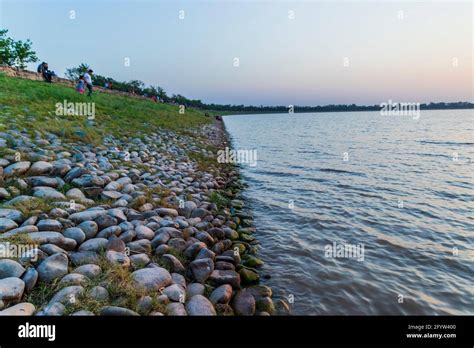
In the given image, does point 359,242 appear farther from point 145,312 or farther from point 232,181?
point 232,181

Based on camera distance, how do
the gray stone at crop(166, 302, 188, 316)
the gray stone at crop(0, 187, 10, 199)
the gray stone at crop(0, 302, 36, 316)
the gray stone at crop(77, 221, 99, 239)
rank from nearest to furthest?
the gray stone at crop(0, 302, 36, 316)
the gray stone at crop(166, 302, 188, 316)
the gray stone at crop(77, 221, 99, 239)
the gray stone at crop(0, 187, 10, 199)

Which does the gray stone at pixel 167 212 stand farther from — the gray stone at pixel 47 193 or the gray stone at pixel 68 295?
the gray stone at pixel 68 295

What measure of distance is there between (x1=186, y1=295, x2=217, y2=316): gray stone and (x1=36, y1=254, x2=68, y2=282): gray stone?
5.30 feet

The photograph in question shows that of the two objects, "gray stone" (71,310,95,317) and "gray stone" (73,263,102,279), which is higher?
"gray stone" (73,263,102,279)

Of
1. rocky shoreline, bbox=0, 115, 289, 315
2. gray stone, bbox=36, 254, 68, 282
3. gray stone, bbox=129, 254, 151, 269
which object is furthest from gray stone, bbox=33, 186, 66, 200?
gray stone, bbox=129, 254, 151, 269

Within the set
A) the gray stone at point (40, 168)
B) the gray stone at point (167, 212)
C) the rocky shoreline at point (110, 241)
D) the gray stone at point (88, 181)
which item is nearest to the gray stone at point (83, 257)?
the rocky shoreline at point (110, 241)

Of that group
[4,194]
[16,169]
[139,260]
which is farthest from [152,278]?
[16,169]

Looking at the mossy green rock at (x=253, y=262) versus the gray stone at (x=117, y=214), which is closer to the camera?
the gray stone at (x=117, y=214)

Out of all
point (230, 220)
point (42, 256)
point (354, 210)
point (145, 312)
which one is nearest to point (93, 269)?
point (42, 256)

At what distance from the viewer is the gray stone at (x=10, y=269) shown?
309cm

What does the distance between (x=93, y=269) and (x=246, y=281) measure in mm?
2551

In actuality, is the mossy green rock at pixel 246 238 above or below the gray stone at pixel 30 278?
below

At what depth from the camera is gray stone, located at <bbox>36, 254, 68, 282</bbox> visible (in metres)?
3.26

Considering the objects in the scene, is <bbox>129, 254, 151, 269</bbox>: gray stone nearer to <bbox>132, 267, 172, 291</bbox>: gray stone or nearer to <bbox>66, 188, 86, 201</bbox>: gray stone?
<bbox>132, 267, 172, 291</bbox>: gray stone
